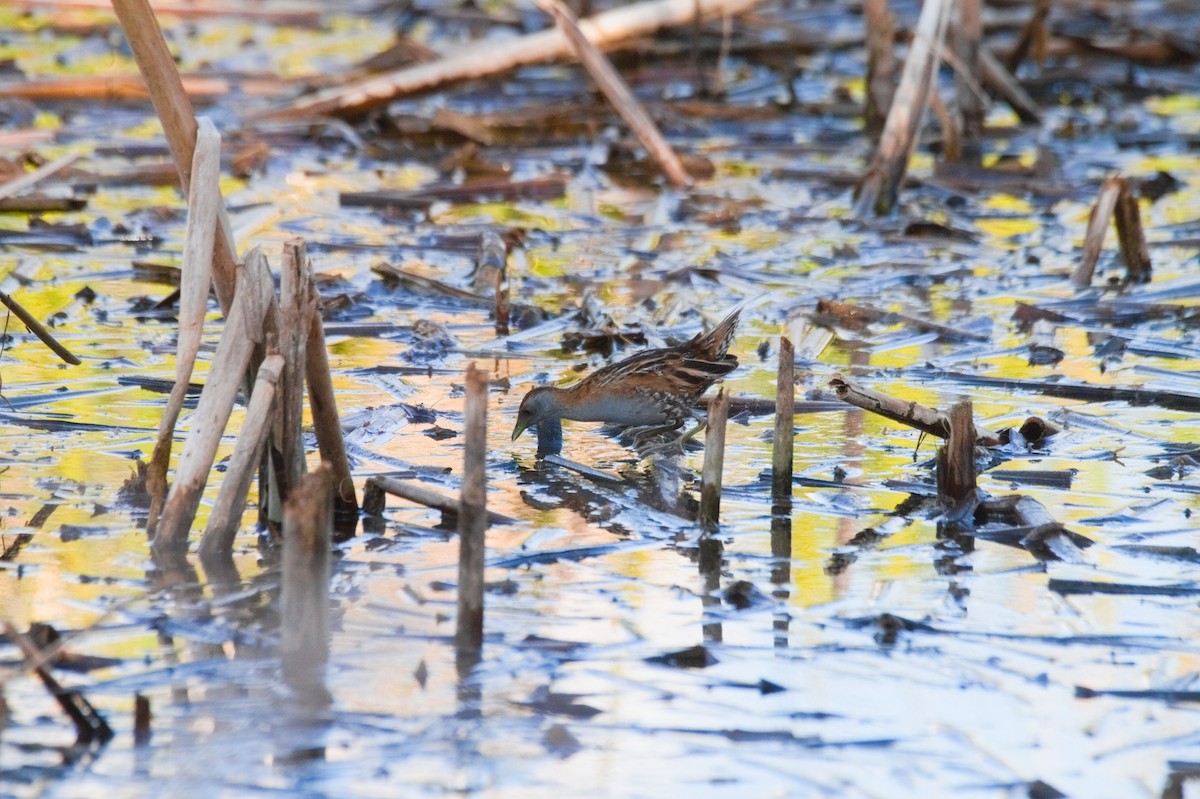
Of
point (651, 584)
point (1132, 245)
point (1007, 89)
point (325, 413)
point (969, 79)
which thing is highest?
point (1007, 89)

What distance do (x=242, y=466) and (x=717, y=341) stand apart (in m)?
2.24

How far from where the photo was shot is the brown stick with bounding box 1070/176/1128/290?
26.0ft

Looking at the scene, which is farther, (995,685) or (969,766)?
(995,685)

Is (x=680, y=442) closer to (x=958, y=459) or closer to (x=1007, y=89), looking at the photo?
(x=958, y=459)

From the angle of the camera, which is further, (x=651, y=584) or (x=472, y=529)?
(x=651, y=584)

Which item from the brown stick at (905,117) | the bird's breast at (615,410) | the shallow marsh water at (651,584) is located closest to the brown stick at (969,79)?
the brown stick at (905,117)

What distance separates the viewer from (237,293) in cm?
413

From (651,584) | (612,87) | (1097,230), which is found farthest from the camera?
(612,87)

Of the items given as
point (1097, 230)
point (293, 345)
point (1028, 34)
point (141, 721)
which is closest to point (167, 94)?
point (293, 345)

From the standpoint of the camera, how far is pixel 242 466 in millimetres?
4066

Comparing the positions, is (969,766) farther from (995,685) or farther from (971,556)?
(971,556)

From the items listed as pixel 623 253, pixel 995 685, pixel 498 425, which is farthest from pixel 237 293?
pixel 623 253

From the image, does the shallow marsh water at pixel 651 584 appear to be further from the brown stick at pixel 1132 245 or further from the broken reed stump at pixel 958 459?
the brown stick at pixel 1132 245

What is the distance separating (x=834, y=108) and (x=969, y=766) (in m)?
10.7
